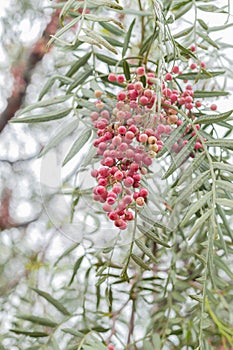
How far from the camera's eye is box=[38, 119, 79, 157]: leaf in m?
0.59

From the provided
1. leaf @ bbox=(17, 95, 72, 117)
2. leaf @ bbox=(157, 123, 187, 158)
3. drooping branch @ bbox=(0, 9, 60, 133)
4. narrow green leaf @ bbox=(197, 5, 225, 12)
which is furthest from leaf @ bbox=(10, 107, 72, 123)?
drooping branch @ bbox=(0, 9, 60, 133)

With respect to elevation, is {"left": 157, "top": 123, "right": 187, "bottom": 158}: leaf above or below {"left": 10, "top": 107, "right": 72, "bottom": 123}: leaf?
below

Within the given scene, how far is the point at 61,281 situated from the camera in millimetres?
1375

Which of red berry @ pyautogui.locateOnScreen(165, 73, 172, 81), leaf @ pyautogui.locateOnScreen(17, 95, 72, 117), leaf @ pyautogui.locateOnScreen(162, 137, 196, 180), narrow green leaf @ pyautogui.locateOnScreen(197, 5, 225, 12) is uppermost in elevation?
narrow green leaf @ pyautogui.locateOnScreen(197, 5, 225, 12)

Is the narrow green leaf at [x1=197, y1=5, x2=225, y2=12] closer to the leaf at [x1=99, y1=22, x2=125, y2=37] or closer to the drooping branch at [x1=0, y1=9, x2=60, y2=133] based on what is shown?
the leaf at [x1=99, y1=22, x2=125, y2=37]

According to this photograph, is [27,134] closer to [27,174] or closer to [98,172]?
[27,174]

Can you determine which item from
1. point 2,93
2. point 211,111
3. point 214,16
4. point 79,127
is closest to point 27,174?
point 2,93

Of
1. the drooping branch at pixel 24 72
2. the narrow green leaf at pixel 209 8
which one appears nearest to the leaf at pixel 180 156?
the narrow green leaf at pixel 209 8

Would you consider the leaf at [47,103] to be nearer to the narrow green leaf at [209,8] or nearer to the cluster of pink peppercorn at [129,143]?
the cluster of pink peppercorn at [129,143]

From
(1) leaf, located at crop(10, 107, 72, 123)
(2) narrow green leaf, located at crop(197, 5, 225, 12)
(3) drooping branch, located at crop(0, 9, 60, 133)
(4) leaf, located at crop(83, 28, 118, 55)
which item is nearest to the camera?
(4) leaf, located at crop(83, 28, 118, 55)

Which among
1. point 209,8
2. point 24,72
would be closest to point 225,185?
point 209,8

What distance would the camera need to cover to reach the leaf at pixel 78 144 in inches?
22.8

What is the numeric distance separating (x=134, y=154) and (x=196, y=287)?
1.66 ft

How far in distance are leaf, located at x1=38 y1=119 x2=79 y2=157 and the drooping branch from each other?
708 mm
